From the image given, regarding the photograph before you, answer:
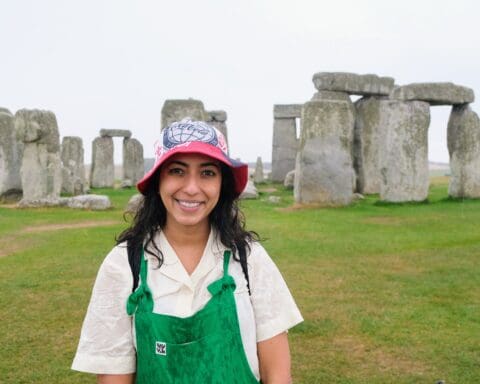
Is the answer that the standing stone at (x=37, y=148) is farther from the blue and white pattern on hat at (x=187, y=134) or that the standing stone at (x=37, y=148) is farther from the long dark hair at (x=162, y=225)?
the blue and white pattern on hat at (x=187, y=134)

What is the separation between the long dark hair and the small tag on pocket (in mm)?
259

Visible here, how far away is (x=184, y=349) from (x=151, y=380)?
164mm

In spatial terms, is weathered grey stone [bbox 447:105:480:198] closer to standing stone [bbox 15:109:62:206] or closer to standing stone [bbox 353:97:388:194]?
standing stone [bbox 353:97:388:194]

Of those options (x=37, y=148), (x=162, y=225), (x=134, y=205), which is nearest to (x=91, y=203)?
(x=37, y=148)

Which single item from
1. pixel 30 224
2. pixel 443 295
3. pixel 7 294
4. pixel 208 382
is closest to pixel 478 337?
pixel 443 295

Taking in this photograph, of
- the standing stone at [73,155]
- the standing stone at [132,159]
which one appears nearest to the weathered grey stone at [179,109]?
the standing stone at [73,155]

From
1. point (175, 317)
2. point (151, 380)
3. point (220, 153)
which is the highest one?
point (220, 153)

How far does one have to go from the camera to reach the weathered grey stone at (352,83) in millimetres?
18359

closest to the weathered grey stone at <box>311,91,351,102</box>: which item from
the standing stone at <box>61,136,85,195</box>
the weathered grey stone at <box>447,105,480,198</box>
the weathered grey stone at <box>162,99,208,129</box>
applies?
the weathered grey stone at <box>447,105,480,198</box>

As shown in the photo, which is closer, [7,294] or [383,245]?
[7,294]

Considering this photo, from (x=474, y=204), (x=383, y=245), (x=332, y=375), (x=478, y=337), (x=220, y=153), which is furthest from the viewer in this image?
(x=474, y=204)

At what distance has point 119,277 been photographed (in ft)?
7.54

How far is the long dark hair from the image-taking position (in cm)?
237

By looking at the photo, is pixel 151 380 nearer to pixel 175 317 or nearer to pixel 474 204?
pixel 175 317
